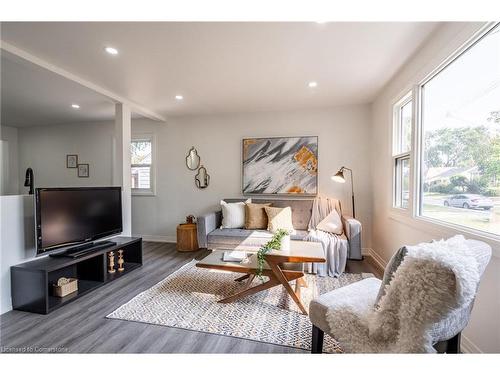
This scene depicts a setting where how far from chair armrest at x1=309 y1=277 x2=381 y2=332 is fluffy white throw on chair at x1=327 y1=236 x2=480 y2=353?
0.42 feet

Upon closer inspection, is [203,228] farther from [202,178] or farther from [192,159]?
[192,159]

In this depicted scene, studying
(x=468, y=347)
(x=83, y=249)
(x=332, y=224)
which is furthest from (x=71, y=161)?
(x=468, y=347)

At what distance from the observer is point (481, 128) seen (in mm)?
1521

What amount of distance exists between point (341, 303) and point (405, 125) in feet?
7.88

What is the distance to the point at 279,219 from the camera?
3.30m

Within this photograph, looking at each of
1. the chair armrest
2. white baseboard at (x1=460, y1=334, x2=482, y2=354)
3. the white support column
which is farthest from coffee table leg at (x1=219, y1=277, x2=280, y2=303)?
the white support column

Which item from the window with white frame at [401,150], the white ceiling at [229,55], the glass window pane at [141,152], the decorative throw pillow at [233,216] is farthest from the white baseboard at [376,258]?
the glass window pane at [141,152]

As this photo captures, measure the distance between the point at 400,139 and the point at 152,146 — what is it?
4114mm

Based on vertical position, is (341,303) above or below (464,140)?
below

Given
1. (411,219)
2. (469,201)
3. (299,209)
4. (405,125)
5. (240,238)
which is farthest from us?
(299,209)
